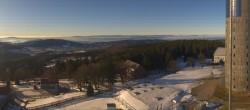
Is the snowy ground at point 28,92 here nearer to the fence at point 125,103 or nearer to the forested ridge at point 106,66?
the forested ridge at point 106,66

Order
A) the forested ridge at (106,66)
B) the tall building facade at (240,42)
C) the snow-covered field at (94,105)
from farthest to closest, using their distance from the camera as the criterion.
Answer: the forested ridge at (106,66) < the tall building facade at (240,42) < the snow-covered field at (94,105)

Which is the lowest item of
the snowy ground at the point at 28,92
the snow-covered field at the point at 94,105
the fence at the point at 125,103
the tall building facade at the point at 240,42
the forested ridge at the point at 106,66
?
the snowy ground at the point at 28,92

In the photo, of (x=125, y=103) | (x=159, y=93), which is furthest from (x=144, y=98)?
(x=159, y=93)

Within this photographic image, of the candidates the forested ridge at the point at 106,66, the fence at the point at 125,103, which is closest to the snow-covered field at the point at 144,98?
the fence at the point at 125,103

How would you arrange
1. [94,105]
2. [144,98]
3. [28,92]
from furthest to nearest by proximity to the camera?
[28,92]
[144,98]
[94,105]

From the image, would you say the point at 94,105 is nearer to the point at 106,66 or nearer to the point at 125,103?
the point at 125,103

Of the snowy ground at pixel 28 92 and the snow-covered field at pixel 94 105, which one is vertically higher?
the snow-covered field at pixel 94 105

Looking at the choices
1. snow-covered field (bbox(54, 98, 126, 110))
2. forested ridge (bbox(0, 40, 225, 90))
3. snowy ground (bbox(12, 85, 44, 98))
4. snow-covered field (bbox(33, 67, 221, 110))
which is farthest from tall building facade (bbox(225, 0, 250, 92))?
snowy ground (bbox(12, 85, 44, 98))

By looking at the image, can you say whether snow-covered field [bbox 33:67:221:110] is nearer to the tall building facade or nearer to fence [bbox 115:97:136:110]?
fence [bbox 115:97:136:110]

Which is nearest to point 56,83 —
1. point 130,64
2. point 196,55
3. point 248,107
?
point 130,64

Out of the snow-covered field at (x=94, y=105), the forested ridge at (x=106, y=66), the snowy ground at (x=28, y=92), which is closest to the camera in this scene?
the snow-covered field at (x=94, y=105)

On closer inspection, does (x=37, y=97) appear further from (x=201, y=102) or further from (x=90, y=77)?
(x=201, y=102)

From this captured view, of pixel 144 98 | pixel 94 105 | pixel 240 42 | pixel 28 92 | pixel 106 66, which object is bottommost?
pixel 28 92
